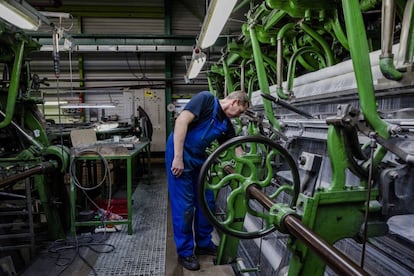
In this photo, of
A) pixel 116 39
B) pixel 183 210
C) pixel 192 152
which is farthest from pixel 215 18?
pixel 116 39

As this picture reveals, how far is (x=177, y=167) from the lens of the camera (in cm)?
205

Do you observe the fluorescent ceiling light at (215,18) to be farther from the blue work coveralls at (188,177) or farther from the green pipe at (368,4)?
the green pipe at (368,4)

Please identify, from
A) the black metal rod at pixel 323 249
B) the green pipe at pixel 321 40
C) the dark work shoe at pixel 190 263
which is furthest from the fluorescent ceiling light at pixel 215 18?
the dark work shoe at pixel 190 263

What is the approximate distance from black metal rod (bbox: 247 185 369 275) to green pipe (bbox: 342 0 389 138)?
45 centimetres

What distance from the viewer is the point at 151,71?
786 centimetres

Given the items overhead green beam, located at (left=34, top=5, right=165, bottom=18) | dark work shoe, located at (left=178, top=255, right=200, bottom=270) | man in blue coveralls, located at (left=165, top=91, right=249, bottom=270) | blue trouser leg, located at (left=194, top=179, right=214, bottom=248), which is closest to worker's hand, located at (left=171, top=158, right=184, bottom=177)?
man in blue coveralls, located at (left=165, top=91, right=249, bottom=270)

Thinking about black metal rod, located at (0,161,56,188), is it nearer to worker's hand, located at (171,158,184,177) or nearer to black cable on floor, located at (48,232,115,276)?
black cable on floor, located at (48,232,115,276)

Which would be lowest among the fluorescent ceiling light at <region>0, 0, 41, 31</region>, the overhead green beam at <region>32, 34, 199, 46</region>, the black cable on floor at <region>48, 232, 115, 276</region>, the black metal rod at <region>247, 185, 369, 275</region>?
the black cable on floor at <region>48, 232, 115, 276</region>

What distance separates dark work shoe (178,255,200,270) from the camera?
83.3 inches

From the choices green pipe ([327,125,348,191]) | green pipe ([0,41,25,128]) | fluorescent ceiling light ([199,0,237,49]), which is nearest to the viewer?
green pipe ([327,125,348,191])

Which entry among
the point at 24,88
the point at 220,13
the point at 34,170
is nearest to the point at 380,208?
the point at 220,13

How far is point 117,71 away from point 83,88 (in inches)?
38.7

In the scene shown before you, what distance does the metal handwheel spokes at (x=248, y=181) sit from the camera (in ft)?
4.75

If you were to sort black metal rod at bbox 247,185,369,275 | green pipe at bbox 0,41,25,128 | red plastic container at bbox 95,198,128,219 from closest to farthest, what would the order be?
black metal rod at bbox 247,185,369,275 → green pipe at bbox 0,41,25,128 → red plastic container at bbox 95,198,128,219
